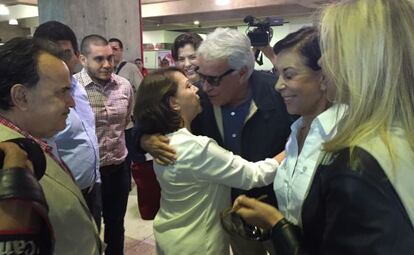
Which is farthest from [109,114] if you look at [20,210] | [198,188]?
[20,210]

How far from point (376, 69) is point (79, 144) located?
5.49ft

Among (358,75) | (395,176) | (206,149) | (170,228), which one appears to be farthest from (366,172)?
(170,228)

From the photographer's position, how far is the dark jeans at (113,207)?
2701 mm

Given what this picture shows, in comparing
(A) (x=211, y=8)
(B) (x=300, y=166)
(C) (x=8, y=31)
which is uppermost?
(A) (x=211, y=8)

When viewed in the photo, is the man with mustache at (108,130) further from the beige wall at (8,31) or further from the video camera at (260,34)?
the beige wall at (8,31)

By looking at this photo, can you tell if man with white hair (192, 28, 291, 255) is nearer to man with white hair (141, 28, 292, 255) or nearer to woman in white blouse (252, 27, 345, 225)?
man with white hair (141, 28, 292, 255)

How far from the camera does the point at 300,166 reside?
1.21 m

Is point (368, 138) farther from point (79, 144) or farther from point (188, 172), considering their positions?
point (79, 144)

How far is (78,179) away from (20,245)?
1472 millimetres

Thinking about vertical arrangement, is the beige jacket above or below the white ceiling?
below

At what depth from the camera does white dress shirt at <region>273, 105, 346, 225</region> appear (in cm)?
112

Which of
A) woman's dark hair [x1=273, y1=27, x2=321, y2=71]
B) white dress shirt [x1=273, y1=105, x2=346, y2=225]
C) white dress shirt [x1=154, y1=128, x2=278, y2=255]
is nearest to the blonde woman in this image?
white dress shirt [x1=273, y1=105, x2=346, y2=225]

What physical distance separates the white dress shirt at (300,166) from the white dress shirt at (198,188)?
0.19 m

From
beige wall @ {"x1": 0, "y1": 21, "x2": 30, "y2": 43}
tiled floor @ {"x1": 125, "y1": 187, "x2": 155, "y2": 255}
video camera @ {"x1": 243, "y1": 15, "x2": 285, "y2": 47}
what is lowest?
tiled floor @ {"x1": 125, "y1": 187, "x2": 155, "y2": 255}
